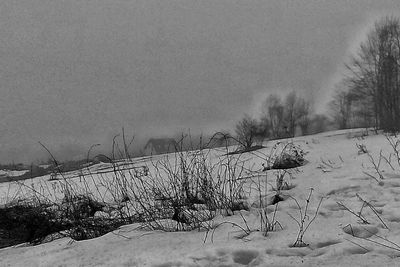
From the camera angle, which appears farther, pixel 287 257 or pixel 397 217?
pixel 397 217

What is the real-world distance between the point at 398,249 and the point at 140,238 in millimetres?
1676

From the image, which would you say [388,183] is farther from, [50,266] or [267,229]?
[50,266]

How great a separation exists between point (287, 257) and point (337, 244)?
1.14 feet

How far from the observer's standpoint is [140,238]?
7.79 feet

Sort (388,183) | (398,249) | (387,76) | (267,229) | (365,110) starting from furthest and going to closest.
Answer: (365,110) → (387,76) → (388,183) → (267,229) → (398,249)

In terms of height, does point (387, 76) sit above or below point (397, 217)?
above

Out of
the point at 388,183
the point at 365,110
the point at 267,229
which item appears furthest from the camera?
the point at 365,110

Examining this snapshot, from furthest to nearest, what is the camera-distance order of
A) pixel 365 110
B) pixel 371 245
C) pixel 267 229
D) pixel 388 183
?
1. pixel 365 110
2. pixel 388 183
3. pixel 267 229
4. pixel 371 245

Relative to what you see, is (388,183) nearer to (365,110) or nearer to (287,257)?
(287,257)

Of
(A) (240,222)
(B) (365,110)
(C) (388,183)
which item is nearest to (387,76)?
(B) (365,110)

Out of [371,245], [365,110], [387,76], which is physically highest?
[387,76]

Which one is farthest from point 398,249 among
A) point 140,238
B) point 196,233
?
point 140,238

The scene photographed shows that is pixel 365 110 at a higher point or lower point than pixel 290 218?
higher

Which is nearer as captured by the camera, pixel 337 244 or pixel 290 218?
pixel 337 244
